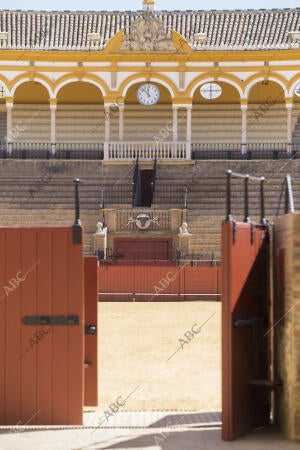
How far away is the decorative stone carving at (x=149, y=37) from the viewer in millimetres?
34688

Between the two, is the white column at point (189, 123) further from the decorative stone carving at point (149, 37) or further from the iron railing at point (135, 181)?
the iron railing at point (135, 181)

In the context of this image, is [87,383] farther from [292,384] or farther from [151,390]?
[292,384]

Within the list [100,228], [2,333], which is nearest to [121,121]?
[100,228]

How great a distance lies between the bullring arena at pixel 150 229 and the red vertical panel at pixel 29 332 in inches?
0.5

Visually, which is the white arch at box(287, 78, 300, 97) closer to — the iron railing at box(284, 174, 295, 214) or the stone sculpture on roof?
the stone sculpture on roof

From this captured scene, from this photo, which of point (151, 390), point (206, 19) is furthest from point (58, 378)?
point (206, 19)

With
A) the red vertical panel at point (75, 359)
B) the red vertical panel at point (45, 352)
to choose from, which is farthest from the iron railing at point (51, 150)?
the red vertical panel at point (75, 359)

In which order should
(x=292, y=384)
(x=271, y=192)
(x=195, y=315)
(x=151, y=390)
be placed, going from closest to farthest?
(x=292, y=384) → (x=151, y=390) → (x=195, y=315) → (x=271, y=192)

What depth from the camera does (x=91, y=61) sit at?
34938 mm

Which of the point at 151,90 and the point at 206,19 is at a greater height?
the point at 206,19

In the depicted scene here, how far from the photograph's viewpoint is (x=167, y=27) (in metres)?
37.2

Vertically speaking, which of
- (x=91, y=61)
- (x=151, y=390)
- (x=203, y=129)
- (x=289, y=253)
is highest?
(x=91, y=61)

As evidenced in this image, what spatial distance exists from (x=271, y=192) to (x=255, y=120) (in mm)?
7441

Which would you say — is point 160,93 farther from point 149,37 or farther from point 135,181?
point 135,181
